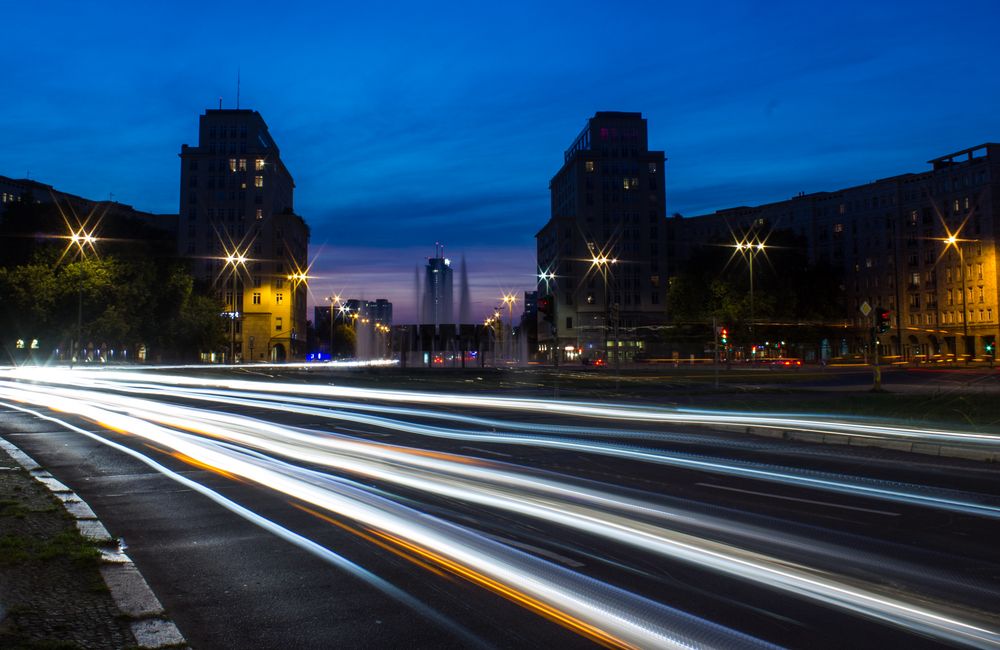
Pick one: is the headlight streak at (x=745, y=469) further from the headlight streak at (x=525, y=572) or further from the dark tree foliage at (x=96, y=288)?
the dark tree foliage at (x=96, y=288)

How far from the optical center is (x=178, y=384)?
3638 centimetres

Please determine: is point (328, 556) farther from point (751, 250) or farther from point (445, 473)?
point (751, 250)

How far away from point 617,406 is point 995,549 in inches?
697

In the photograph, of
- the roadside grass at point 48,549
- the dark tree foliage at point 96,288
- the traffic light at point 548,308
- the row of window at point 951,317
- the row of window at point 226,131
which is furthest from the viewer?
the row of window at point 226,131

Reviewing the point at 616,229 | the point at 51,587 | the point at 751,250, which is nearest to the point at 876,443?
the point at 51,587

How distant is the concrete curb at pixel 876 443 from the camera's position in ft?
43.9

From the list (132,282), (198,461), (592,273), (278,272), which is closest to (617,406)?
(198,461)

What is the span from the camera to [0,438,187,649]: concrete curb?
4.63 m

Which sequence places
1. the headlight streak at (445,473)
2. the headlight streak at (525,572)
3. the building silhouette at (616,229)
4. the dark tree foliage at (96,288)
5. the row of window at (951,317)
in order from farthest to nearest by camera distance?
the building silhouette at (616,229)
the row of window at (951,317)
the dark tree foliage at (96,288)
the headlight streak at (445,473)
the headlight streak at (525,572)

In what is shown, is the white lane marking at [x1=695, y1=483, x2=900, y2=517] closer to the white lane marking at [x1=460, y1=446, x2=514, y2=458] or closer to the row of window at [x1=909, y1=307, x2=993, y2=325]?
the white lane marking at [x1=460, y1=446, x2=514, y2=458]

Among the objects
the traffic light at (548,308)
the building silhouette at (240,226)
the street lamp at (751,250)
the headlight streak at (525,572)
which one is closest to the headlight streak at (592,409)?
the traffic light at (548,308)

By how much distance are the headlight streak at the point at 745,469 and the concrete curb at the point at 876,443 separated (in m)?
2.68

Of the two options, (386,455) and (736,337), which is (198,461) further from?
(736,337)

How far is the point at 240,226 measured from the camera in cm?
11175
